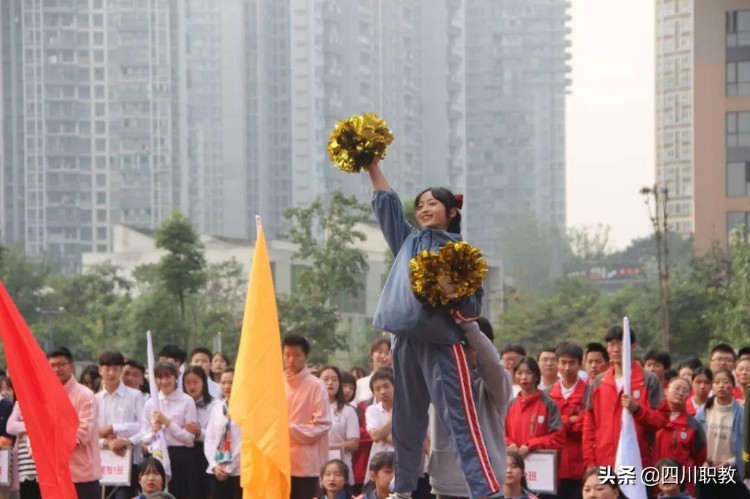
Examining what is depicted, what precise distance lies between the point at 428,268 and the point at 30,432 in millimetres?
2558

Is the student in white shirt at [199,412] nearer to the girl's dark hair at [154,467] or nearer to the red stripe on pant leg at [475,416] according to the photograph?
the girl's dark hair at [154,467]

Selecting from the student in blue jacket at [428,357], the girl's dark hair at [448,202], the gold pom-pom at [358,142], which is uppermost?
the gold pom-pom at [358,142]

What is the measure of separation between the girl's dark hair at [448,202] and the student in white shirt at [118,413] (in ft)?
17.1

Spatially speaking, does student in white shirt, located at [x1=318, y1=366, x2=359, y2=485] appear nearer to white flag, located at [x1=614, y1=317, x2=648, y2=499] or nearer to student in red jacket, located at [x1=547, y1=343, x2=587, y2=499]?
student in red jacket, located at [x1=547, y1=343, x2=587, y2=499]

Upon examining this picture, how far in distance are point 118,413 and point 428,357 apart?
213 inches

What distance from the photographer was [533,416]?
37.0ft

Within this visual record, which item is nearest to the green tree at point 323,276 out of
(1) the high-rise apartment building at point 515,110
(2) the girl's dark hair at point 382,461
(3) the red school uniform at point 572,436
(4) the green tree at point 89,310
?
(4) the green tree at point 89,310

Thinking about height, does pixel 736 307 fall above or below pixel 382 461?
below

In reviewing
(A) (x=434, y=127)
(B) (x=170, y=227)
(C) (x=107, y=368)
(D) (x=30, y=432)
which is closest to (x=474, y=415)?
(D) (x=30, y=432)

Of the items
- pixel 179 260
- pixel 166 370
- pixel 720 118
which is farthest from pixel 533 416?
pixel 720 118

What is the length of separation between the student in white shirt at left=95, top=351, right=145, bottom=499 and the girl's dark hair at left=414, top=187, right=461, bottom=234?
5212mm

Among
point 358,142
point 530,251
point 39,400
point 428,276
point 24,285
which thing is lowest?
point 24,285

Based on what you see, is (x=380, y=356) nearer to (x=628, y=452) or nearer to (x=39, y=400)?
(x=628, y=452)

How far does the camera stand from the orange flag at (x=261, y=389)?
905cm
